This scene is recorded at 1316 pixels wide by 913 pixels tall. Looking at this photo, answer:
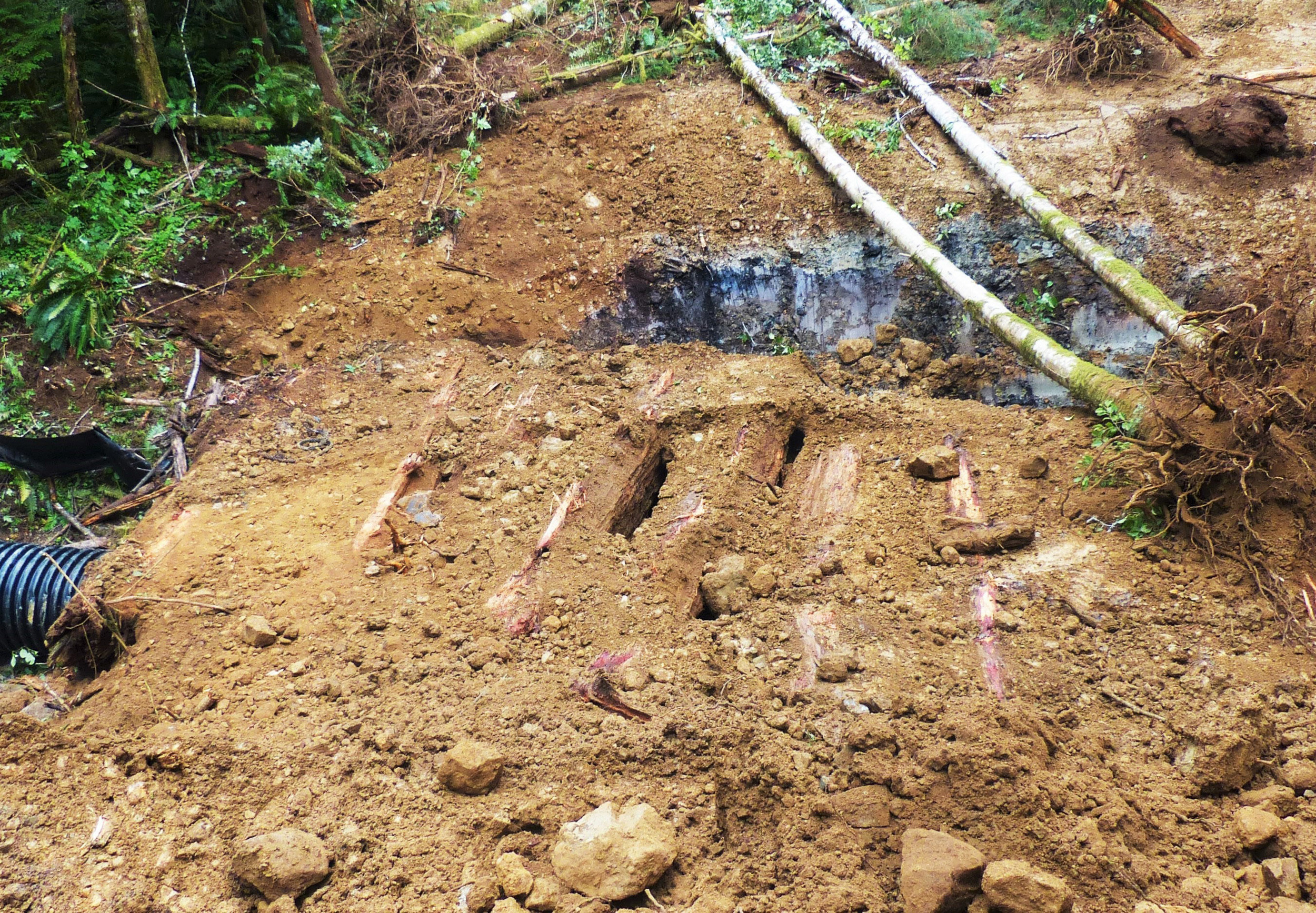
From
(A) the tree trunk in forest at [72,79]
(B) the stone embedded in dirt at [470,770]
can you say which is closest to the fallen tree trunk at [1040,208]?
(B) the stone embedded in dirt at [470,770]

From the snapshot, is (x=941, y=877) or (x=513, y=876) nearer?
(x=941, y=877)

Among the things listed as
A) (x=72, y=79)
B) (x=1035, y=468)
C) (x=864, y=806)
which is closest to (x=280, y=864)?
(x=864, y=806)

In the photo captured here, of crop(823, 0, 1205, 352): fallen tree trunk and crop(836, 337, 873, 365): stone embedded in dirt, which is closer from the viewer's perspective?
crop(823, 0, 1205, 352): fallen tree trunk

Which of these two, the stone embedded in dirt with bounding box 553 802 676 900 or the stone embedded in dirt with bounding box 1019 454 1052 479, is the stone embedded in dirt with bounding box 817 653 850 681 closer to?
the stone embedded in dirt with bounding box 553 802 676 900

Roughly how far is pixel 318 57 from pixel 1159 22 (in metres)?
6.72

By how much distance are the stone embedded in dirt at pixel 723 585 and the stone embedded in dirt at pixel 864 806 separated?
1.06 m

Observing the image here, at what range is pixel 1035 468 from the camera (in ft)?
12.4

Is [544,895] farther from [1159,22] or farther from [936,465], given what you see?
[1159,22]

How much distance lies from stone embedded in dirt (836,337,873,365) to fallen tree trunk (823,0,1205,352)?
1305 millimetres

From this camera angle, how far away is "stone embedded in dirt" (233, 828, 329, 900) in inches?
88.0

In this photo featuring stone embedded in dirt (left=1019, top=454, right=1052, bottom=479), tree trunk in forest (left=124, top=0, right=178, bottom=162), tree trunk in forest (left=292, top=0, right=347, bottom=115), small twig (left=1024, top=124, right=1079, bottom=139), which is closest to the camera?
stone embedded in dirt (left=1019, top=454, right=1052, bottom=479)

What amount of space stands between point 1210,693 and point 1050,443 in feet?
5.18

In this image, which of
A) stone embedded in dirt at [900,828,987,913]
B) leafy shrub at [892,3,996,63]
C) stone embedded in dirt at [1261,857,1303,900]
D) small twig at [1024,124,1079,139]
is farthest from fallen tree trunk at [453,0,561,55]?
stone embedded in dirt at [1261,857,1303,900]

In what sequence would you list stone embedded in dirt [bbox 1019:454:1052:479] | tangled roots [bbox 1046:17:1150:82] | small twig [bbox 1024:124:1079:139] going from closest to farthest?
stone embedded in dirt [bbox 1019:454:1052:479], small twig [bbox 1024:124:1079:139], tangled roots [bbox 1046:17:1150:82]
